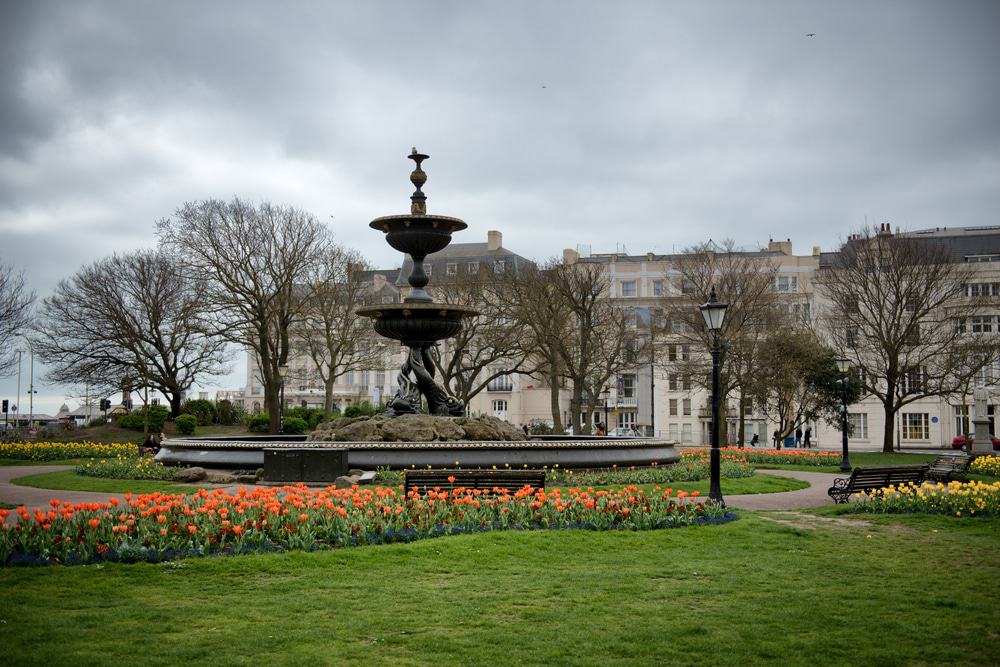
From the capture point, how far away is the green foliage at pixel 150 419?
1825 inches

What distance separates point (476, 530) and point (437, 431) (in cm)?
1024

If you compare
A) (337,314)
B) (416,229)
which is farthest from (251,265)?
(416,229)

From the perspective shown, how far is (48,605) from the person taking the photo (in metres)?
8.19

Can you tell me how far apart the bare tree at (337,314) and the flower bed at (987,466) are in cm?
2774

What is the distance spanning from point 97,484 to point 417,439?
7093 mm

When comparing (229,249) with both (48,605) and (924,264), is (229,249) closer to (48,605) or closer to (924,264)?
(924,264)

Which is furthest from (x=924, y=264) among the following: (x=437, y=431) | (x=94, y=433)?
(x=94, y=433)

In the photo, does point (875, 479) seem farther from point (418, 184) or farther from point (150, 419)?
point (150, 419)

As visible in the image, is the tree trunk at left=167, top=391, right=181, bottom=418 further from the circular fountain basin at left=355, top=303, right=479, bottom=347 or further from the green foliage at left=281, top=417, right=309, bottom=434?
the circular fountain basin at left=355, top=303, right=479, bottom=347

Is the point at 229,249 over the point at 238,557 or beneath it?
over

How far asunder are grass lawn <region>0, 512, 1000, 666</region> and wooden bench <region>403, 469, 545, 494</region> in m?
2.59

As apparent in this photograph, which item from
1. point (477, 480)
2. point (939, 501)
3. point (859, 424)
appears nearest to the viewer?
point (477, 480)

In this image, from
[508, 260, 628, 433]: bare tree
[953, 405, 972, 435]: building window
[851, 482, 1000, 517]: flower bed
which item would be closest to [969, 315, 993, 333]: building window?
[953, 405, 972, 435]: building window

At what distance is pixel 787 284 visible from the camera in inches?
2783
